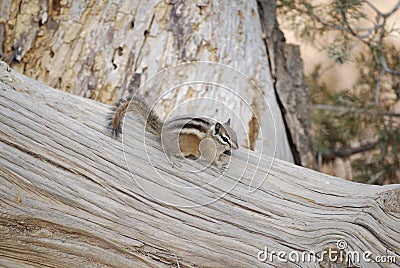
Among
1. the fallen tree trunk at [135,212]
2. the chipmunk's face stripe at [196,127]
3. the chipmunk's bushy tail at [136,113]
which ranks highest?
the chipmunk's bushy tail at [136,113]

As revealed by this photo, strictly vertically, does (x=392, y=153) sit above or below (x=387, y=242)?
above

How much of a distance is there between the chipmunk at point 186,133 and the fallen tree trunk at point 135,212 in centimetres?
7

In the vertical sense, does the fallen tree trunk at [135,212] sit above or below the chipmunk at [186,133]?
below

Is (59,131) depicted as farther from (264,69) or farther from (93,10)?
(264,69)

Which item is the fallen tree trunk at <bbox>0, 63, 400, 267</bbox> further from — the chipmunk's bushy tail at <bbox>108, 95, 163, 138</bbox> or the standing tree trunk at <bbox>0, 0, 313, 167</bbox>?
the standing tree trunk at <bbox>0, 0, 313, 167</bbox>

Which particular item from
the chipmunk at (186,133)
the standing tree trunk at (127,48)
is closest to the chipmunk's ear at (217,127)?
the chipmunk at (186,133)

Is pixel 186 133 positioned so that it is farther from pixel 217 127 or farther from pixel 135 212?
pixel 135 212

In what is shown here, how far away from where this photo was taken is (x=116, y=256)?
1.67 metres

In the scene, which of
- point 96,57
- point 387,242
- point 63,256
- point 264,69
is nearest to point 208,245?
point 63,256

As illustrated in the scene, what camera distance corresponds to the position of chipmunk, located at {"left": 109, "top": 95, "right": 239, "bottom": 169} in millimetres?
1725

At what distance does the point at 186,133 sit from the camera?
174 centimetres

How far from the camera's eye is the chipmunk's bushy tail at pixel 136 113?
1.82m

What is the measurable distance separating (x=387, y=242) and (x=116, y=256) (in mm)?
843

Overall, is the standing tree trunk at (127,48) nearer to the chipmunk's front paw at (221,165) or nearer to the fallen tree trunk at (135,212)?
the chipmunk's front paw at (221,165)
